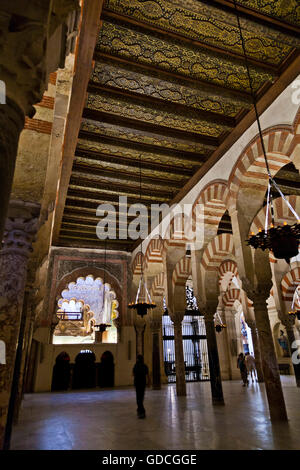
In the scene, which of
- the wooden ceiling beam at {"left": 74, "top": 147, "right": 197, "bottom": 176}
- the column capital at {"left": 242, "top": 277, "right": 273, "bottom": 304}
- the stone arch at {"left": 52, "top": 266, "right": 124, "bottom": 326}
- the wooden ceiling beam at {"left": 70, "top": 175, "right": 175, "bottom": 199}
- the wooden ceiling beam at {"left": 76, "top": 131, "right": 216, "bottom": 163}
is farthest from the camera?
the stone arch at {"left": 52, "top": 266, "right": 124, "bottom": 326}

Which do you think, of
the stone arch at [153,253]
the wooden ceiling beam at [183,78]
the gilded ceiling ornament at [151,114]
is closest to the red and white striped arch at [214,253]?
the stone arch at [153,253]

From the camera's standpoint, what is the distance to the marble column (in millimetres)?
4281

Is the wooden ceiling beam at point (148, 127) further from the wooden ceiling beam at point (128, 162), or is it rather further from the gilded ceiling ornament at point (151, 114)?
the wooden ceiling beam at point (128, 162)

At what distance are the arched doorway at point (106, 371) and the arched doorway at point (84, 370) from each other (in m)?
0.24

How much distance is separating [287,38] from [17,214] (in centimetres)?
378

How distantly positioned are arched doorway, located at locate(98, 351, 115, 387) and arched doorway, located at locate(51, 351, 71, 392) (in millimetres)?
1059

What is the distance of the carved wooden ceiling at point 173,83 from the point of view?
3.74 m

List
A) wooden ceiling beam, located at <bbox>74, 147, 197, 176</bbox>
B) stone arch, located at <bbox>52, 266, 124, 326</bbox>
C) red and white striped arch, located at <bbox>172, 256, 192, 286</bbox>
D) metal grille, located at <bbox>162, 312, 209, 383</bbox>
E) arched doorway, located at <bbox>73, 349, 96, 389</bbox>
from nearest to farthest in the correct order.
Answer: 1. wooden ceiling beam, located at <bbox>74, 147, 197, 176</bbox>
2. red and white striped arch, located at <bbox>172, 256, 192, 286</bbox>
3. arched doorway, located at <bbox>73, 349, 96, 389</bbox>
4. stone arch, located at <bbox>52, 266, 124, 326</bbox>
5. metal grille, located at <bbox>162, 312, 209, 383</bbox>

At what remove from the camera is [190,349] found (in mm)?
13461

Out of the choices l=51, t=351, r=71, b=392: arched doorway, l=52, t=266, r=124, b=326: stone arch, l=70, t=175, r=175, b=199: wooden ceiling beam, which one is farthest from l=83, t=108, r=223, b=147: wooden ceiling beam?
l=51, t=351, r=71, b=392: arched doorway

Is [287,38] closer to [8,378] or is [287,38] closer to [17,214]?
[17,214]

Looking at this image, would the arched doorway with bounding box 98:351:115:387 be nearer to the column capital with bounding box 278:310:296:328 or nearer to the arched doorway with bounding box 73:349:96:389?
the arched doorway with bounding box 73:349:96:389

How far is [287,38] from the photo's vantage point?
3.91 metres

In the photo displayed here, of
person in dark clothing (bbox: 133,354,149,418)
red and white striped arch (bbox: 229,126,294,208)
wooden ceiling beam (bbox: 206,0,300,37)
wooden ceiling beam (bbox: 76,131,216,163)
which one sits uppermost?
wooden ceiling beam (bbox: 76,131,216,163)
